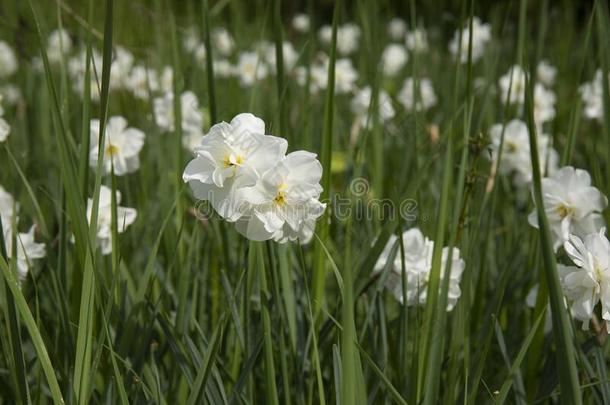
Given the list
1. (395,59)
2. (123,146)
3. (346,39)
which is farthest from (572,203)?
(346,39)

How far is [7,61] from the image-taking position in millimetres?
3580

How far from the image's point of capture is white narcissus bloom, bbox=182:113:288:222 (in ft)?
3.07

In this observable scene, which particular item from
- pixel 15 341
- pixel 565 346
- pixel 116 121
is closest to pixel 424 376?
pixel 565 346

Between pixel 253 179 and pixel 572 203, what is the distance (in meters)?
0.67

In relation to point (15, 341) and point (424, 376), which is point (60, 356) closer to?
point (15, 341)

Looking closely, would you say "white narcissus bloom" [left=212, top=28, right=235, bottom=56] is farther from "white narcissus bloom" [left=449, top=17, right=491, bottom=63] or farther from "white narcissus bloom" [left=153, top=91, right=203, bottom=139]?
"white narcissus bloom" [left=153, top=91, right=203, bottom=139]

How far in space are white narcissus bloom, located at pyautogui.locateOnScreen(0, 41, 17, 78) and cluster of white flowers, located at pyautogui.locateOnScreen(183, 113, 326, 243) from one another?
2983 millimetres

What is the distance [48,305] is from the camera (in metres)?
1.42

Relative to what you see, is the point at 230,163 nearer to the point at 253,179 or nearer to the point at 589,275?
the point at 253,179

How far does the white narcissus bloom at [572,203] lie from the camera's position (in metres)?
1.29

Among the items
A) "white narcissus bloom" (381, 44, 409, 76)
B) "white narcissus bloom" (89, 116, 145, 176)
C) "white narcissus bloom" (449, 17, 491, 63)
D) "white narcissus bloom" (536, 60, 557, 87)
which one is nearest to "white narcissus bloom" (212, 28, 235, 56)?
"white narcissus bloom" (381, 44, 409, 76)

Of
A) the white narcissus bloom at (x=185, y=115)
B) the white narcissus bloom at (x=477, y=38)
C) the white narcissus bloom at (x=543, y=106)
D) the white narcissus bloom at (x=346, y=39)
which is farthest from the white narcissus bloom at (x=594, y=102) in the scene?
the white narcissus bloom at (x=346, y=39)

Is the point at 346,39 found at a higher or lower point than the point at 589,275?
higher

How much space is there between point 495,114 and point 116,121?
157cm
